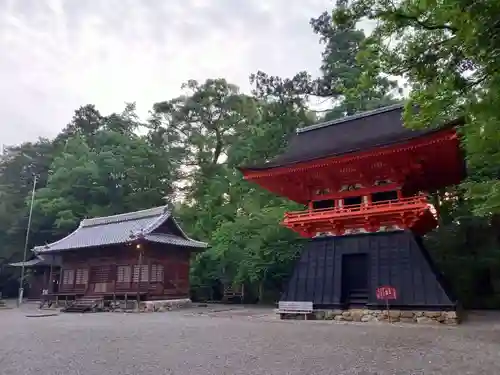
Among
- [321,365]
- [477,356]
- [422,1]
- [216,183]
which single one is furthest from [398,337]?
[216,183]

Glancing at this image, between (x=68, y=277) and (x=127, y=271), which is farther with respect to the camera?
(x=68, y=277)

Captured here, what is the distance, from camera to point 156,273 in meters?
22.0

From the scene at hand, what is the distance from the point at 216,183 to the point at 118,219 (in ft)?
25.8

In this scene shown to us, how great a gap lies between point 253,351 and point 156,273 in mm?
15701

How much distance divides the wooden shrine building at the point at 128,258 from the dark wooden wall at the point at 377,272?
915cm

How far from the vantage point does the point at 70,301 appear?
2327 cm

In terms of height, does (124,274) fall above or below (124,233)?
below

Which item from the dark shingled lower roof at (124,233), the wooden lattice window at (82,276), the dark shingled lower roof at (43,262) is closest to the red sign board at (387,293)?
the dark shingled lower roof at (124,233)

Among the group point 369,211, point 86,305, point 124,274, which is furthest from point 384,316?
point 86,305

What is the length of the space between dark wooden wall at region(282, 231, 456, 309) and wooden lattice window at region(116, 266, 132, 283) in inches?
409

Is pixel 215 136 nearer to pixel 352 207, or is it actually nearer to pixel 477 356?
pixel 352 207

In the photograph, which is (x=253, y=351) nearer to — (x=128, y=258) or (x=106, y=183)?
(x=128, y=258)

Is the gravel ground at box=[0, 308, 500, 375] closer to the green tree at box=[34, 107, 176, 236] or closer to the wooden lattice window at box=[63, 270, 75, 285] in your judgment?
the wooden lattice window at box=[63, 270, 75, 285]

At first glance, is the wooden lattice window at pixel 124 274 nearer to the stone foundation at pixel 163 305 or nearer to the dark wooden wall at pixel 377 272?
the stone foundation at pixel 163 305
